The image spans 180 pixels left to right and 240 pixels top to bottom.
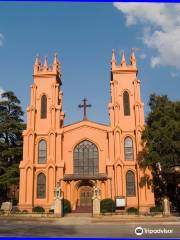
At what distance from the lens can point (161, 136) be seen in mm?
32438

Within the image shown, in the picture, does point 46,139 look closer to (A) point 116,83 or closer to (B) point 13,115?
(B) point 13,115

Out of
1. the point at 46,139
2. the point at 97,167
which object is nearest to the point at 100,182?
the point at 97,167

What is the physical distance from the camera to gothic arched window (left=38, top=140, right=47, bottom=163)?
3862cm

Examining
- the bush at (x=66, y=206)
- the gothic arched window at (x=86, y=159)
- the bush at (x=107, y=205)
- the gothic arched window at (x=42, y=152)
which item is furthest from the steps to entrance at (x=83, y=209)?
the gothic arched window at (x=42, y=152)

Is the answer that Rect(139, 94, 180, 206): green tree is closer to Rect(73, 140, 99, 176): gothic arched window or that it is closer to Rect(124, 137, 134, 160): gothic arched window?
Rect(124, 137, 134, 160): gothic arched window

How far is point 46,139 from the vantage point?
129ft

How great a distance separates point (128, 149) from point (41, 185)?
431 inches

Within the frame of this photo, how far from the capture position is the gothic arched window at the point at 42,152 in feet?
127

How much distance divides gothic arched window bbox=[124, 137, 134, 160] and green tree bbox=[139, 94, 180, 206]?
1.76 m

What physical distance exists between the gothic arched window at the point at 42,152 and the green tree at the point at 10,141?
4.03 meters

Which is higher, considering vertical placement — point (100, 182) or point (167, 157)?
point (167, 157)

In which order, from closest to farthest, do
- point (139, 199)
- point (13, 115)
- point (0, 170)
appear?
point (139, 199) < point (0, 170) < point (13, 115)

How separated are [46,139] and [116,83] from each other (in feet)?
36.6

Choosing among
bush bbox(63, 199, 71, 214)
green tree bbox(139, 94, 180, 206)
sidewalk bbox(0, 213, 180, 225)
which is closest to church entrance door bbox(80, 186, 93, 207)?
bush bbox(63, 199, 71, 214)
